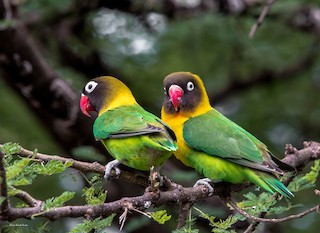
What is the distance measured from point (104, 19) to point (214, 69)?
107 centimetres

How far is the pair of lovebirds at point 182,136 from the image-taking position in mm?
3004

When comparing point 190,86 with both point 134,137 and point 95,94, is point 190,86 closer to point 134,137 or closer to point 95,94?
point 95,94

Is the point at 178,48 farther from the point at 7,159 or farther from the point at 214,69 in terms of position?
the point at 7,159

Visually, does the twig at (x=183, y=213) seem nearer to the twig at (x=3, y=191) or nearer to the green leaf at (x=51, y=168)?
the green leaf at (x=51, y=168)

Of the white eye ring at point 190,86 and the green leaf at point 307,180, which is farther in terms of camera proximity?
the white eye ring at point 190,86

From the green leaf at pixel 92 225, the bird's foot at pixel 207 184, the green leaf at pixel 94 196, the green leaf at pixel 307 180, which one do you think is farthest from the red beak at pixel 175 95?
the green leaf at pixel 92 225

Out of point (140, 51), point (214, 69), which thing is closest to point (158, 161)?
point (140, 51)

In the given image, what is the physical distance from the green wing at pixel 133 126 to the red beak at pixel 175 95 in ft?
0.96

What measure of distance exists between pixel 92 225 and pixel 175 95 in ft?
4.83

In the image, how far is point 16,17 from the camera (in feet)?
16.4

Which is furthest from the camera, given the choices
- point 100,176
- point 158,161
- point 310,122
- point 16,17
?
point 310,122

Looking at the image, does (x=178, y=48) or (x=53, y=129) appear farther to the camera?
(x=178, y=48)

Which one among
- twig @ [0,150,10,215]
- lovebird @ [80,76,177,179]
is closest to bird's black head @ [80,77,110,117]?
lovebird @ [80,76,177,179]

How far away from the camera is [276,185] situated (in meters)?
3.11
